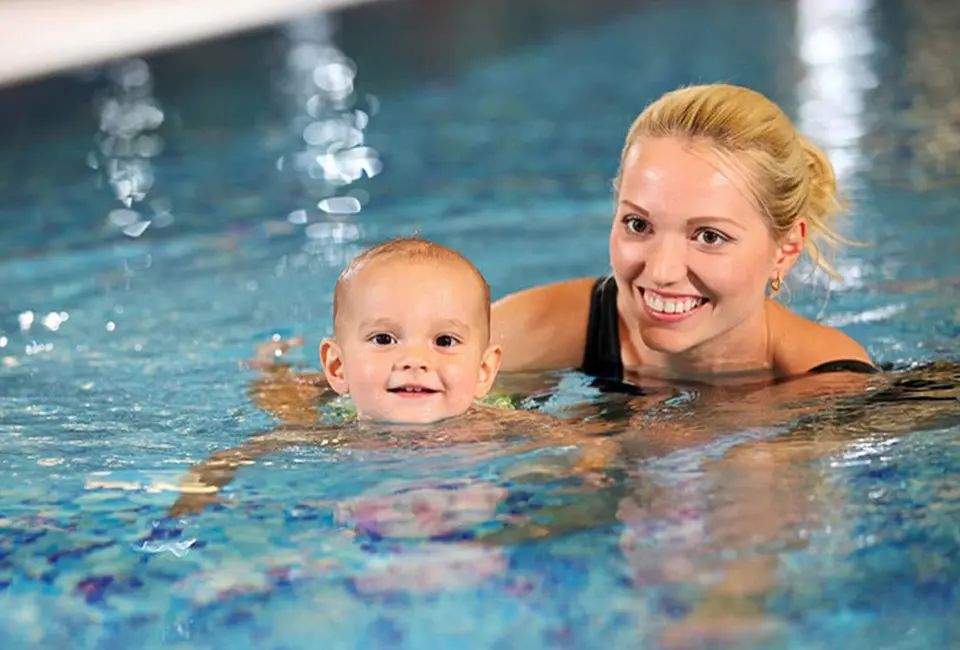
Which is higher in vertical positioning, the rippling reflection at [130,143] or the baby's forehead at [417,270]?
the rippling reflection at [130,143]

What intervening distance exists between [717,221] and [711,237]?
1.9 inches

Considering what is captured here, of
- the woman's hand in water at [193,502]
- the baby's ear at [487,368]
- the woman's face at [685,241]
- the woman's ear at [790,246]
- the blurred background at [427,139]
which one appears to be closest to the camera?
the woman's hand in water at [193,502]

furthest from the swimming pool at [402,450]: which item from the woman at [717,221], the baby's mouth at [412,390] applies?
the woman at [717,221]

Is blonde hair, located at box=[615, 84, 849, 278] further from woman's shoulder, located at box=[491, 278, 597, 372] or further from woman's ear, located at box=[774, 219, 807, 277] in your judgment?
woman's shoulder, located at box=[491, 278, 597, 372]

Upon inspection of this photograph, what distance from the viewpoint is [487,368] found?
3.35m

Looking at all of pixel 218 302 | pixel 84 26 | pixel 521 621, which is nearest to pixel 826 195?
pixel 521 621

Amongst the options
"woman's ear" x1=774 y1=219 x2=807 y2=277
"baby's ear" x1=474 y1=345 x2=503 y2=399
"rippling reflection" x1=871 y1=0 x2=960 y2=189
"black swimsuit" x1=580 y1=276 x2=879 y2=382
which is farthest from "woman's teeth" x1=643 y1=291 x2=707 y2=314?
"rippling reflection" x1=871 y1=0 x2=960 y2=189

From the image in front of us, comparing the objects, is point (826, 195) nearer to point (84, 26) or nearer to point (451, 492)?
point (451, 492)

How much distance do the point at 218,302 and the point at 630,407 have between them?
2.04 metres

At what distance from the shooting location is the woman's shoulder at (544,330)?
4.08 m

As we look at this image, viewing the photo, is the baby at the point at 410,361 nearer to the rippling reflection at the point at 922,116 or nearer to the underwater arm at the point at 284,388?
the underwater arm at the point at 284,388

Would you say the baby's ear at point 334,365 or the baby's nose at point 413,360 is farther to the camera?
the baby's ear at point 334,365

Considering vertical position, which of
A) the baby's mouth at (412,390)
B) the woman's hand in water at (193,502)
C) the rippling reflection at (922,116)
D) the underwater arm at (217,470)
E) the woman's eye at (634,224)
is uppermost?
the rippling reflection at (922,116)

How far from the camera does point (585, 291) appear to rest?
4105 mm
